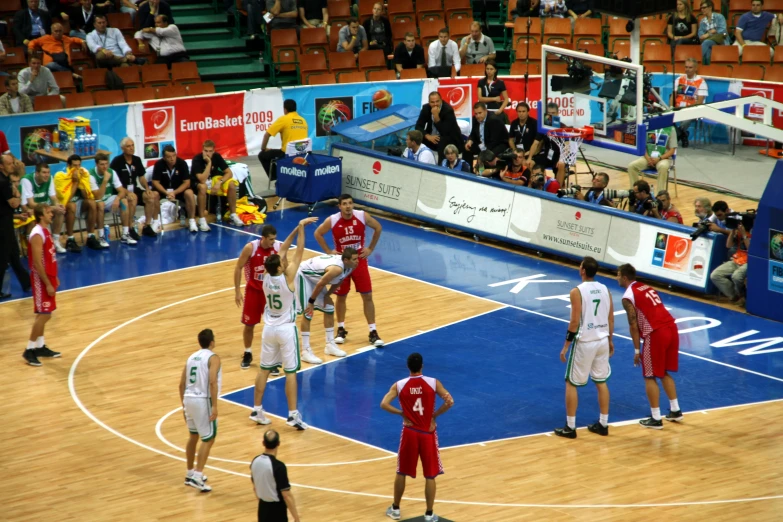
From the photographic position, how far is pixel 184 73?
84.5 feet

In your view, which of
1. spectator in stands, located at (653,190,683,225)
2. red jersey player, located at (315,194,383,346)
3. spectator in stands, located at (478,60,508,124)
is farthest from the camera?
spectator in stands, located at (478,60,508,124)

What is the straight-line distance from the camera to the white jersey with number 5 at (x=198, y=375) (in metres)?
11.9

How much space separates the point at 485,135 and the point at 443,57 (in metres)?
4.52

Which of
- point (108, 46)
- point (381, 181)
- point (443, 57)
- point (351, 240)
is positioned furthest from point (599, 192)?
point (108, 46)

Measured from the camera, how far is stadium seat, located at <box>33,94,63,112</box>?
22.7 metres

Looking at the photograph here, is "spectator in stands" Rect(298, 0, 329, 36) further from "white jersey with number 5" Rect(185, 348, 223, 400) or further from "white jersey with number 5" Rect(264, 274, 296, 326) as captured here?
"white jersey with number 5" Rect(185, 348, 223, 400)

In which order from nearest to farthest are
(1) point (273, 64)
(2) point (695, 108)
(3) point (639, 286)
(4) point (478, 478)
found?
(4) point (478, 478), (3) point (639, 286), (2) point (695, 108), (1) point (273, 64)

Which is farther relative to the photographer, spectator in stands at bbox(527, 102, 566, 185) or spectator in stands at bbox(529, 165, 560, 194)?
spectator in stands at bbox(527, 102, 566, 185)

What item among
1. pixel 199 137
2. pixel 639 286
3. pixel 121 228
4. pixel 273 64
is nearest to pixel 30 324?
pixel 121 228

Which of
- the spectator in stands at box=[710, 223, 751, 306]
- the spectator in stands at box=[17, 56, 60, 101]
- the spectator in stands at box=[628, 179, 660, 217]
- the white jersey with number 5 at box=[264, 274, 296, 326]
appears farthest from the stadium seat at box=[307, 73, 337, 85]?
the white jersey with number 5 at box=[264, 274, 296, 326]

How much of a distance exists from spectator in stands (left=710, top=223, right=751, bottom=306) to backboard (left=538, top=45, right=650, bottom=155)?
6.77 ft

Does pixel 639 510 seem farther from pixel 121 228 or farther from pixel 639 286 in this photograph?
pixel 121 228

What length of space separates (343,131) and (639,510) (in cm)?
1325

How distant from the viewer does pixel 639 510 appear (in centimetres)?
1159
